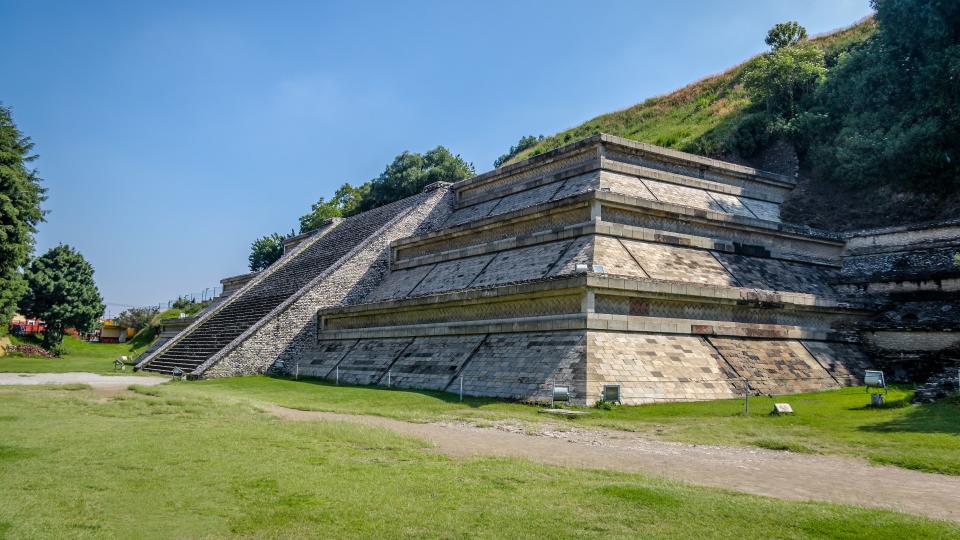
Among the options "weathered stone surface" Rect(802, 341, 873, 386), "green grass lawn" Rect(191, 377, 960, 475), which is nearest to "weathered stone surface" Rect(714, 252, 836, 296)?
"weathered stone surface" Rect(802, 341, 873, 386)

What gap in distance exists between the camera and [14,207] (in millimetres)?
23219

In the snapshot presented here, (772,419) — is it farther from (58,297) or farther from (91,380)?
(58,297)

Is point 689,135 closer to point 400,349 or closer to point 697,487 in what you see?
point 400,349

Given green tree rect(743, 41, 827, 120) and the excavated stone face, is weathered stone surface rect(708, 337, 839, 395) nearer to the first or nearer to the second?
the excavated stone face

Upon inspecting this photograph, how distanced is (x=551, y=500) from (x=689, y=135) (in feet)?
90.2

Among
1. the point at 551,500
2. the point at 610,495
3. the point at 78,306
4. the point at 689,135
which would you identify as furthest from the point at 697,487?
the point at 78,306

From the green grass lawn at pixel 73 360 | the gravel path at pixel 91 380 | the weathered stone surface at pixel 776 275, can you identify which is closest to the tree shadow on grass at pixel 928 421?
the weathered stone surface at pixel 776 275

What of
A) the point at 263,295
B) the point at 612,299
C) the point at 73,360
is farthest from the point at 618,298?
the point at 73,360

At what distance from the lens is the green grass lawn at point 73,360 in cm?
2412

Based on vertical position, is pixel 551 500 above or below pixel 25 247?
below

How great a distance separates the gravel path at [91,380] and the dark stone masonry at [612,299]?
1664 mm

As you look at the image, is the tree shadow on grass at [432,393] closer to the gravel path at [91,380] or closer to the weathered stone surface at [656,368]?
the weathered stone surface at [656,368]

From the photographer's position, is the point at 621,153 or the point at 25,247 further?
the point at 25,247

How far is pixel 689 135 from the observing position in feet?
101
